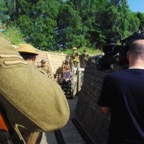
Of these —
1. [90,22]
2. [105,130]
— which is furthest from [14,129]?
[90,22]

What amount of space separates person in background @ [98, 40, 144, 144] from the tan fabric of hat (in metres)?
1.96

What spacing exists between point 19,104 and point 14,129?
246 mm

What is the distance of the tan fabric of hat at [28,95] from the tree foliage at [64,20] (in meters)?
39.0

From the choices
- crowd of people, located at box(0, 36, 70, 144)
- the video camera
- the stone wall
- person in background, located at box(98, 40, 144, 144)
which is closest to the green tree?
the stone wall

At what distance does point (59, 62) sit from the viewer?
23250mm

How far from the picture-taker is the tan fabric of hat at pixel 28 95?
106cm

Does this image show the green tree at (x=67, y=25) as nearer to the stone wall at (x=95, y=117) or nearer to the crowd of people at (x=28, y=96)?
the stone wall at (x=95, y=117)

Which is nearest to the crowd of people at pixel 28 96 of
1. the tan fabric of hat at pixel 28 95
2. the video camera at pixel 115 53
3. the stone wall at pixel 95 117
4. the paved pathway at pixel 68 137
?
the tan fabric of hat at pixel 28 95

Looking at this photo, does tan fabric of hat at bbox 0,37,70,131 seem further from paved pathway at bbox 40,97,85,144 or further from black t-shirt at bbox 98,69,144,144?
paved pathway at bbox 40,97,85,144

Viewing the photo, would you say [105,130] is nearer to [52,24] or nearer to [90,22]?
[52,24]

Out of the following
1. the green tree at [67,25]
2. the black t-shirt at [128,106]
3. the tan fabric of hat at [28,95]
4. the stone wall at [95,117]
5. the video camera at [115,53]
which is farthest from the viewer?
the green tree at [67,25]

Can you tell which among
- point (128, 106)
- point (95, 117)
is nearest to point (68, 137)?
point (95, 117)

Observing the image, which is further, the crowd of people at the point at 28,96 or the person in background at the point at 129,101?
the person in background at the point at 129,101

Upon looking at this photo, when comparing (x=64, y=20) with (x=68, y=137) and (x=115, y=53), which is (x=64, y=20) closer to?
(x=68, y=137)
